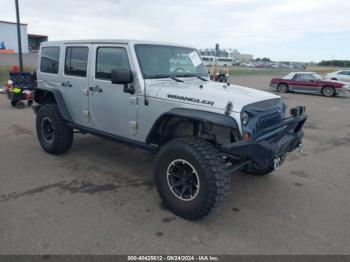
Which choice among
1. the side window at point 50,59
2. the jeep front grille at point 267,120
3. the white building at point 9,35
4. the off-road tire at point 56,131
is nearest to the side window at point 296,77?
the jeep front grille at point 267,120

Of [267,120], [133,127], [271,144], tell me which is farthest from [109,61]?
[271,144]

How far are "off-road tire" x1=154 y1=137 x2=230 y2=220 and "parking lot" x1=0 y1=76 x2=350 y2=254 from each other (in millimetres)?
163

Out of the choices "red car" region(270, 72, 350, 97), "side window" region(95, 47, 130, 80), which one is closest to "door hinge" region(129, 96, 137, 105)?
"side window" region(95, 47, 130, 80)

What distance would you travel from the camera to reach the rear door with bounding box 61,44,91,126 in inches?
189

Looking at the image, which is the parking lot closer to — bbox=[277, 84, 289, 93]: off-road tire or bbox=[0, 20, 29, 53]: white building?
bbox=[277, 84, 289, 93]: off-road tire

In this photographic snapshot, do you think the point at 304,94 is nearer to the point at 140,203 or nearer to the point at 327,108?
the point at 327,108

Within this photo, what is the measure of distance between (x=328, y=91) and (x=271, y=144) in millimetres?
16225

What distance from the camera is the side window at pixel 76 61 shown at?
189 inches

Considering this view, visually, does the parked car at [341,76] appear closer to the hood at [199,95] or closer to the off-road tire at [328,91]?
the off-road tire at [328,91]

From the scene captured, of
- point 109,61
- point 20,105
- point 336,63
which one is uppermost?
point 336,63

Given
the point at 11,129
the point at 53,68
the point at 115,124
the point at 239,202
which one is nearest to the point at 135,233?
the point at 239,202

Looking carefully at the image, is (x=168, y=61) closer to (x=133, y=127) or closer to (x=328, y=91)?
(x=133, y=127)

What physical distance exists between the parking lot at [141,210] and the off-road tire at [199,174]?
16 centimetres

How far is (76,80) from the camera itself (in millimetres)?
4953
